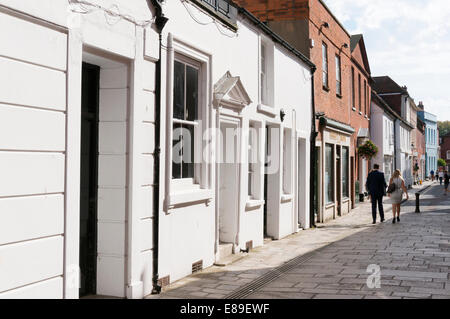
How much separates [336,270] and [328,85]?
10.4 meters

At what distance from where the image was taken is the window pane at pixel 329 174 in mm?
17078

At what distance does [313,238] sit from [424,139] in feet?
204

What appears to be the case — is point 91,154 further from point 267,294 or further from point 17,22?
point 267,294

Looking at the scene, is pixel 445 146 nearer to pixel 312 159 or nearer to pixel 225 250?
pixel 312 159

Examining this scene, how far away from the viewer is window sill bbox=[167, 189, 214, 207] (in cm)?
678

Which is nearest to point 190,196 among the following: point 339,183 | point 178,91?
point 178,91

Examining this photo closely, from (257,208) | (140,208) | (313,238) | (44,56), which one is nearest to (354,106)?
(313,238)

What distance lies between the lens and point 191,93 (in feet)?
25.7

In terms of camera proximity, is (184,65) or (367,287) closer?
(367,287)

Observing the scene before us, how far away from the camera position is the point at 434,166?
76.9m

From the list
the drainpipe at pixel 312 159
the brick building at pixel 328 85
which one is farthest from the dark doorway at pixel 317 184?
the drainpipe at pixel 312 159

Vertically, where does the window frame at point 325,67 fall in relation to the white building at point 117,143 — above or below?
above

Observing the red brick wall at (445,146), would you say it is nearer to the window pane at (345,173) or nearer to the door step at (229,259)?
the window pane at (345,173)

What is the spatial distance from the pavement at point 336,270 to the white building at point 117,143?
0.57 m
